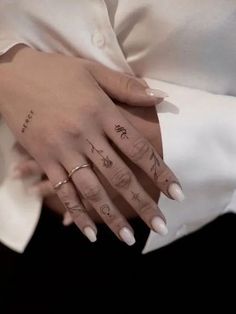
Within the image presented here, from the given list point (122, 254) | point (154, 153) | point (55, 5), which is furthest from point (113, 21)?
point (122, 254)

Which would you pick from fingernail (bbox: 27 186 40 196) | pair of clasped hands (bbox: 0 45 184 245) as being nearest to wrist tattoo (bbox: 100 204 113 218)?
pair of clasped hands (bbox: 0 45 184 245)

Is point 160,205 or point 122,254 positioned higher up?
point 160,205

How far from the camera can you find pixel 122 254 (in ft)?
2.58

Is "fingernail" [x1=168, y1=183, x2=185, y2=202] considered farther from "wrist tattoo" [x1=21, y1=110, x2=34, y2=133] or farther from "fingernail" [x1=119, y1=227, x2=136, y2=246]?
"wrist tattoo" [x1=21, y1=110, x2=34, y2=133]

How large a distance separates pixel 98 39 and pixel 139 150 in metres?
0.18

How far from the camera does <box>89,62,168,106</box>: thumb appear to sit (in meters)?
0.62

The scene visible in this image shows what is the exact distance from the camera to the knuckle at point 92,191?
595 mm

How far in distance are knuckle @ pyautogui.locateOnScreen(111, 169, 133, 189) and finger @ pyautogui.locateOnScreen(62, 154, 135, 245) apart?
0.8 inches

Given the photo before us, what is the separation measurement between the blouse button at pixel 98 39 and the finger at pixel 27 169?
0.18m

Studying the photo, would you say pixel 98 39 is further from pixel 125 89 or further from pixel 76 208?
pixel 76 208

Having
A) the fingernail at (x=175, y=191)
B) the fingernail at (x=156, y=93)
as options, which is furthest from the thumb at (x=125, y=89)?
the fingernail at (x=175, y=191)

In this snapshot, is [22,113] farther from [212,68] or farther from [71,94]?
[212,68]

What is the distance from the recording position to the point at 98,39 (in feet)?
2.21

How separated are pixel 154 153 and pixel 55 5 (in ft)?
0.76
